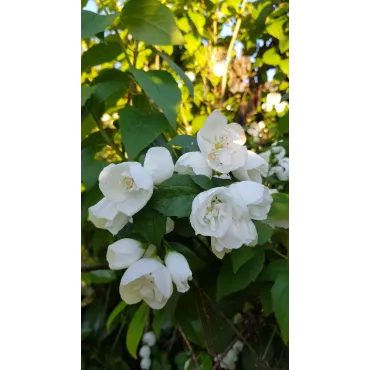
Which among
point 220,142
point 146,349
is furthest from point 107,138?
point 146,349

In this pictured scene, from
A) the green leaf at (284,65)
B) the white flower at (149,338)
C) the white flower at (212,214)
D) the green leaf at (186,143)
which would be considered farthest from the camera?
the white flower at (149,338)

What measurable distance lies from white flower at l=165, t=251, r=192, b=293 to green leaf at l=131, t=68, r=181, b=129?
18 cm

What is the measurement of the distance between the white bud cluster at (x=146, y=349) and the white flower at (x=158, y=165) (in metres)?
0.52

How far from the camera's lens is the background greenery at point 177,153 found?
1.73 feet

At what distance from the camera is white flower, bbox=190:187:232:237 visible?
1.20 ft

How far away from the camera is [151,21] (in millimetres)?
555

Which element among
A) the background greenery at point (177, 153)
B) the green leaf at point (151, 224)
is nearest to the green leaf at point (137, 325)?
the background greenery at point (177, 153)

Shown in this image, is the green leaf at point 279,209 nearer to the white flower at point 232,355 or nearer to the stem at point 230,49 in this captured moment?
the white flower at point 232,355
